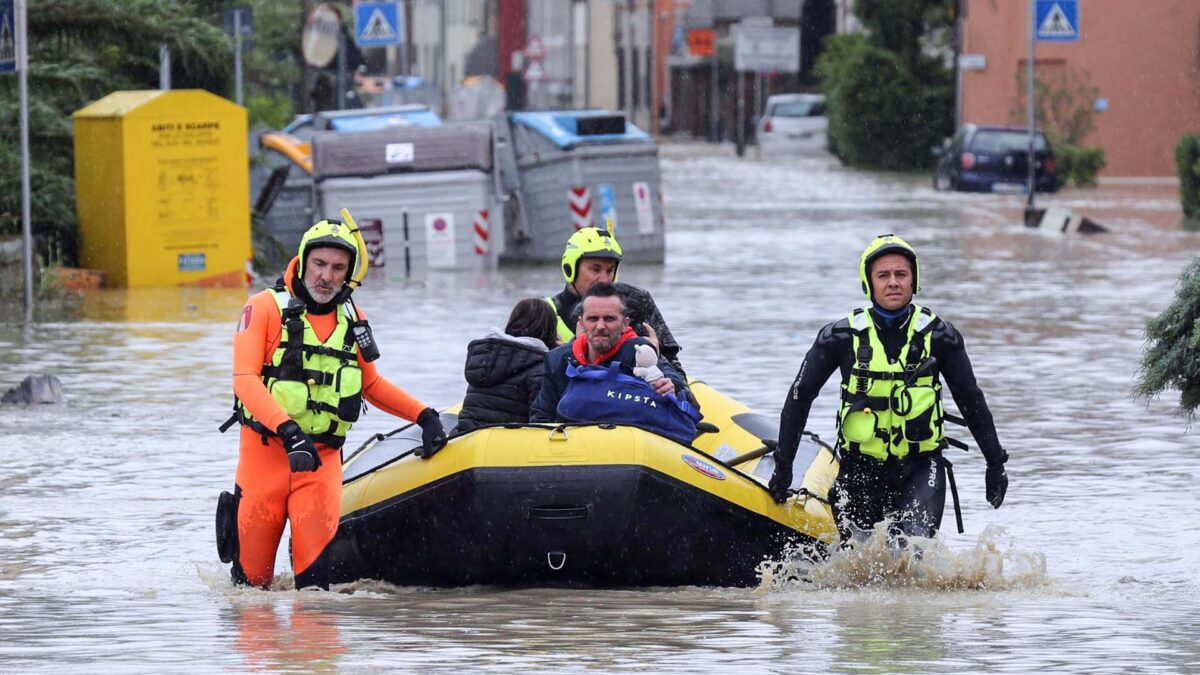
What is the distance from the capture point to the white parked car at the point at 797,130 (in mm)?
65688

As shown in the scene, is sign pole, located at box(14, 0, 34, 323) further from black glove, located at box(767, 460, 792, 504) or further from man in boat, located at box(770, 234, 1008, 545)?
man in boat, located at box(770, 234, 1008, 545)

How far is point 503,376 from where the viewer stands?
952 cm

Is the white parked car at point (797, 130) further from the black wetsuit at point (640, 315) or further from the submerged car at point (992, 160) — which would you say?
the black wetsuit at point (640, 315)

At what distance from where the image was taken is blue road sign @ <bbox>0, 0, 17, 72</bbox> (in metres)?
19.3

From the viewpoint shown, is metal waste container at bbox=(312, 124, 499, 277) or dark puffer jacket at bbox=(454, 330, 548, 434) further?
metal waste container at bbox=(312, 124, 499, 277)

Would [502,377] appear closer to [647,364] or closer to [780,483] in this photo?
[647,364]

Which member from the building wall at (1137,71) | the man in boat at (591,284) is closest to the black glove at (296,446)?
the man in boat at (591,284)

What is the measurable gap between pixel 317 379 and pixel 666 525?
1285 millimetres

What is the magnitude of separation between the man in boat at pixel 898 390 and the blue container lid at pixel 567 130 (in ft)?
61.0

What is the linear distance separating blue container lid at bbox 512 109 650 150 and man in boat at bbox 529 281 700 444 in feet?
59.4

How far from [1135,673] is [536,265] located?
2093 centimetres

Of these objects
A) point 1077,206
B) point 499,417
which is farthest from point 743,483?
point 1077,206

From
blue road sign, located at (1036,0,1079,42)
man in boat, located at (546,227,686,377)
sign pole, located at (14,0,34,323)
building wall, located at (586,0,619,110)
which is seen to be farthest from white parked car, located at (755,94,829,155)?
man in boat, located at (546,227,686,377)

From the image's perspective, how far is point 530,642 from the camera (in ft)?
24.3
